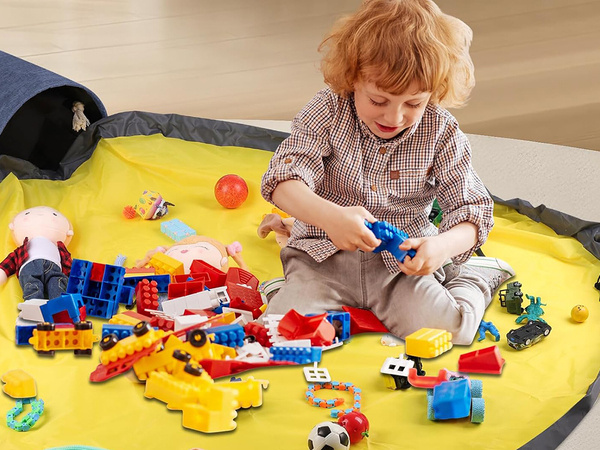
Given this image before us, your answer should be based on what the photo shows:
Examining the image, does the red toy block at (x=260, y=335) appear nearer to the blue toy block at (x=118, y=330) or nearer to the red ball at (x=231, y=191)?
the blue toy block at (x=118, y=330)

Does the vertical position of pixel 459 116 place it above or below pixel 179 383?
above

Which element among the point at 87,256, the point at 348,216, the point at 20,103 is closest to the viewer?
the point at 348,216

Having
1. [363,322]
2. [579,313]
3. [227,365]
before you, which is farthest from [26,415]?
[579,313]

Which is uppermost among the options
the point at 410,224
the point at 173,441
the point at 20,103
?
the point at 20,103

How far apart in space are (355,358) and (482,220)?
272mm

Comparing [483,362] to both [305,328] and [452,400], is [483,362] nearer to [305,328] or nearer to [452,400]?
[452,400]

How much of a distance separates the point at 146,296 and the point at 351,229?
Answer: 35cm

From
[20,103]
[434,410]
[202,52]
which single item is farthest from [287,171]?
[202,52]

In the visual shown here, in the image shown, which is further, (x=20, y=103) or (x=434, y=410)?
(x=20, y=103)

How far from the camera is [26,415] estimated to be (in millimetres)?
1042

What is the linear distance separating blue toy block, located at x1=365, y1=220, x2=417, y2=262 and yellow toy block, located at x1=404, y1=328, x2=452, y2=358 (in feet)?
0.33

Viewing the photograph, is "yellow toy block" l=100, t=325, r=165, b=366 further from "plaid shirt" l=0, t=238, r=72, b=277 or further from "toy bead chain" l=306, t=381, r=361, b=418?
"plaid shirt" l=0, t=238, r=72, b=277

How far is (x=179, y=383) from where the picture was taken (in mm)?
1026

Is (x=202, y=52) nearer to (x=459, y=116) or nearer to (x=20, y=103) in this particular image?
(x=459, y=116)
